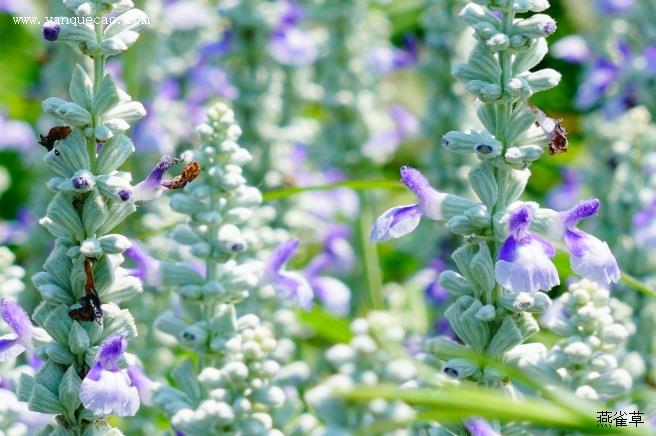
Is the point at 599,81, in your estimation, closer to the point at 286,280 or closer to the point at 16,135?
the point at 16,135

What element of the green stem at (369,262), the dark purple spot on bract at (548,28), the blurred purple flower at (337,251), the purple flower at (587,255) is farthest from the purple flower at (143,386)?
the blurred purple flower at (337,251)

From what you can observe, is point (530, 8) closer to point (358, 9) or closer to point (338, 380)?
point (338, 380)

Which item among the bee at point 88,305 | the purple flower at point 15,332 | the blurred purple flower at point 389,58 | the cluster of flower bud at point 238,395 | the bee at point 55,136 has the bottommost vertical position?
the cluster of flower bud at point 238,395

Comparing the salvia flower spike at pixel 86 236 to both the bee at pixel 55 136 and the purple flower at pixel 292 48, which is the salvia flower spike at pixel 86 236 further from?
the purple flower at pixel 292 48

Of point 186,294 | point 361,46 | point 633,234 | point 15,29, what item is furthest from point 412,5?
point 186,294

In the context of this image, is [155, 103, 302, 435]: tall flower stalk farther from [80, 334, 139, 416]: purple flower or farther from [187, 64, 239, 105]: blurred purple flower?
[187, 64, 239, 105]: blurred purple flower

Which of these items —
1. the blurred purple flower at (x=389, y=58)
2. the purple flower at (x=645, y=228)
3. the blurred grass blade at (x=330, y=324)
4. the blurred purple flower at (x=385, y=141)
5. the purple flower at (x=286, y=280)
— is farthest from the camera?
the blurred purple flower at (x=389, y=58)
